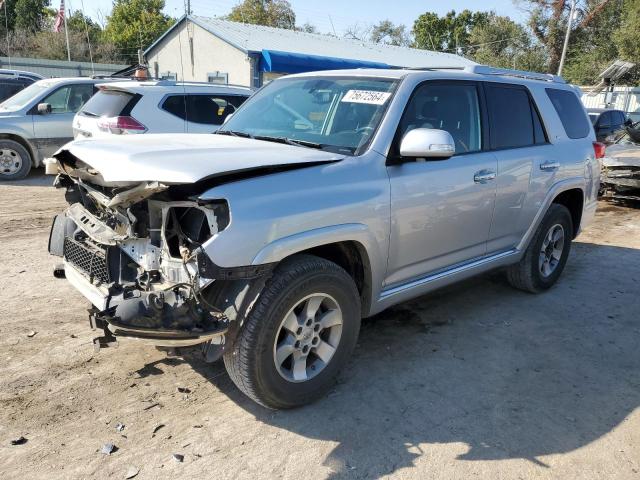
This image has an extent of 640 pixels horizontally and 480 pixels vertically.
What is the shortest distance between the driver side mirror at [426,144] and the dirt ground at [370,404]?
148 centimetres

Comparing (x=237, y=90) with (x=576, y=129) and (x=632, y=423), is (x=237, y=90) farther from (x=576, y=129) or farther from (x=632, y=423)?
(x=632, y=423)

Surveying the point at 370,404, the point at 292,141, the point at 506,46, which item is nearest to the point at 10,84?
the point at 292,141

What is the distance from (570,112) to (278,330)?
397 cm

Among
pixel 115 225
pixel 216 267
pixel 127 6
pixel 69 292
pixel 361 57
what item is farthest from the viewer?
pixel 127 6

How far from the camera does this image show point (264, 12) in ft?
167

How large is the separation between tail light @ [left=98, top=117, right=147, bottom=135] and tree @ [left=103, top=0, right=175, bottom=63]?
116 feet

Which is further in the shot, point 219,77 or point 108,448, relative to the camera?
point 219,77

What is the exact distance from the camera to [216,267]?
2.66 m

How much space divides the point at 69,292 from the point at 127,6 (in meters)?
44.2

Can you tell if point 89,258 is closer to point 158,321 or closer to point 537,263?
point 158,321

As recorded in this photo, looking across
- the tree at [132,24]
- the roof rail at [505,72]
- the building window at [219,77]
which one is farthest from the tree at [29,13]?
the roof rail at [505,72]

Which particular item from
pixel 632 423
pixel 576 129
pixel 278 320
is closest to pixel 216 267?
pixel 278 320

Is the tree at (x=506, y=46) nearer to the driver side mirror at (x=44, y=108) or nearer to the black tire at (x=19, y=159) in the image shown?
the driver side mirror at (x=44, y=108)

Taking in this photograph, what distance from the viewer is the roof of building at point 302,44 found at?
22.7m
